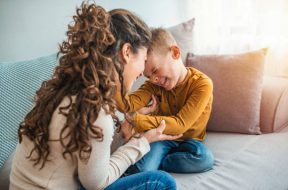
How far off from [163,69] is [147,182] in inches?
17.6

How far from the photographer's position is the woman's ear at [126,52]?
0.97 metres

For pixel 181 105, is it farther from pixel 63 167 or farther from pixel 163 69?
pixel 63 167

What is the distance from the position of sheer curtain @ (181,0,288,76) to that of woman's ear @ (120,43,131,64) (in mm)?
1064

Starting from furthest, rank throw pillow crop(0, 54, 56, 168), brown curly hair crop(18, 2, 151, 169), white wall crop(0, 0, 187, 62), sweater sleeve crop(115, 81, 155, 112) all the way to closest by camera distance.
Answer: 1. white wall crop(0, 0, 187, 62)
2. sweater sleeve crop(115, 81, 155, 112)
3. throw pillow crop(0, 54, 56, 168)
4. brown curly hair crop(18, 2, 151, 169)

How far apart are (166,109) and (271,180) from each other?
19.6 inches

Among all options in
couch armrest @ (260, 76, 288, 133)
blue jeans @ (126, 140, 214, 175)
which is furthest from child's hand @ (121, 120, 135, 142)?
couch armrest @ (260, 76, 288, 133)

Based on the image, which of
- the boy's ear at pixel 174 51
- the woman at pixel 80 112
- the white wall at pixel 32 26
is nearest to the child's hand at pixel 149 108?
the boy's ear at pixel 174 51

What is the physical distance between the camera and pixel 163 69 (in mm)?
1293

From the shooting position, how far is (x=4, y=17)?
160cm

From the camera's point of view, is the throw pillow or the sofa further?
the throw pillow

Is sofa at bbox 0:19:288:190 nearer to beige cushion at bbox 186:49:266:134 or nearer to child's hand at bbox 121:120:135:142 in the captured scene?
beige cushion at bbox 186:49:266:134

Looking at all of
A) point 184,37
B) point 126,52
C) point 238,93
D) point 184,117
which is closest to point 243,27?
point 184,37

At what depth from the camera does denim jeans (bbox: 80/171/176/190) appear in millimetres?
1041

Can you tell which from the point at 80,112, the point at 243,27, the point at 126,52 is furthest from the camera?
the point at 243,27
